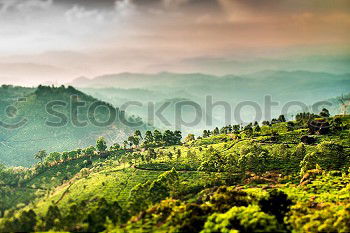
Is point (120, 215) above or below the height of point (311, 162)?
below

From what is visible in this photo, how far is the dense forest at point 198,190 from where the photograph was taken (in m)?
79.6

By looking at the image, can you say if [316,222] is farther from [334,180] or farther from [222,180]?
[222,180]

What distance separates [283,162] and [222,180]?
35.5m

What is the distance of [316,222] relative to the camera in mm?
73062

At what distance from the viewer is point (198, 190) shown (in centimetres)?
12269

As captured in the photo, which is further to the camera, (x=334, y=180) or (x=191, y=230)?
(x=334, y=180)

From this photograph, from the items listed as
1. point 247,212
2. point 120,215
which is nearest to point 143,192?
point 120,215

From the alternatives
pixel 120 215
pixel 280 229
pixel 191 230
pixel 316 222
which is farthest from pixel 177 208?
pixel 316 222

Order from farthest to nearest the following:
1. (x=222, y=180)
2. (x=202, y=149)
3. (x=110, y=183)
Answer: (x=202, y=149) < (x=110, y=183) < (x=222, y=180)

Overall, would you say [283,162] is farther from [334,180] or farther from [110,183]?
[110,183]

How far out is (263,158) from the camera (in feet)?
481

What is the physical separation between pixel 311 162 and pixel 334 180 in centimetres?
1871

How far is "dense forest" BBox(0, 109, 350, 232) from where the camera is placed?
7962 centimetres

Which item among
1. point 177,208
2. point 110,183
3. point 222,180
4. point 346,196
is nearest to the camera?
point 177,208
